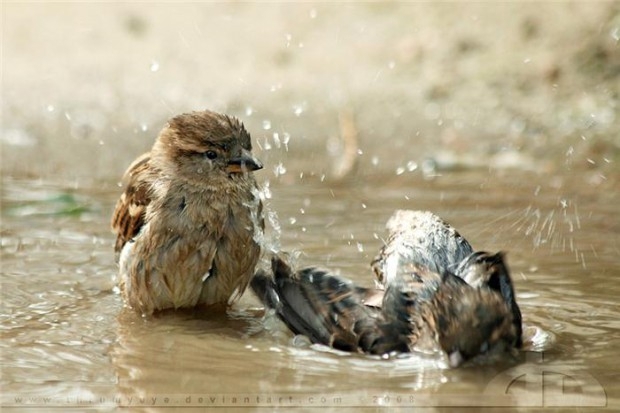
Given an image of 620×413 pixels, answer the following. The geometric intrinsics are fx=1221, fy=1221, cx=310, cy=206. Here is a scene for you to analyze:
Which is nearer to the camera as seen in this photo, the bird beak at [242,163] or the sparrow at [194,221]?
the sparrow at [194,221]

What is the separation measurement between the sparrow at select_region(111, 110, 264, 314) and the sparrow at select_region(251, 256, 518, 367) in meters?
0.33

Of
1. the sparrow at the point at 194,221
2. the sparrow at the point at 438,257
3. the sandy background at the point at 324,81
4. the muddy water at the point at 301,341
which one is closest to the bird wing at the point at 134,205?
the sparrow at the point at 194,221

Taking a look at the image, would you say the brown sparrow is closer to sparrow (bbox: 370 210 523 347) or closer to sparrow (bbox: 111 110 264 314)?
sparrow (bbox: 370 210 523 347)

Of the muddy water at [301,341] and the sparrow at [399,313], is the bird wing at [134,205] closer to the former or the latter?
the muddy water at [301,341]

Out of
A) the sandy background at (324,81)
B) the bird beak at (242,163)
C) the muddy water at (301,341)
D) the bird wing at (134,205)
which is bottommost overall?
the muddy water at (301,341)

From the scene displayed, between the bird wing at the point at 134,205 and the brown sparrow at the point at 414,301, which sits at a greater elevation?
the bird wing at the point at 134,205

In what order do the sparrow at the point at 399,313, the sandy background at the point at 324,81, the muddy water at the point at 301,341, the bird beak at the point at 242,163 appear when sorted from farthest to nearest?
1. the sandy background at the point at 324,81
2. the bird beak at the point at 242,163
3. the sparrow at the point at 399,313
4. the muddy water at the point at 301,341

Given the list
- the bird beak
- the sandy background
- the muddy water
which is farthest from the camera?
the sandy background

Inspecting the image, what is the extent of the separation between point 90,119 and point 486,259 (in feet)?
19.8

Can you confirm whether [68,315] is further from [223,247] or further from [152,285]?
[223,247]

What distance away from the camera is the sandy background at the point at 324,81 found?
31.4 feet

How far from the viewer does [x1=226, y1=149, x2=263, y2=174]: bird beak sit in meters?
5.91

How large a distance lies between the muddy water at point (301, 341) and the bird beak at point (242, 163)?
707mm

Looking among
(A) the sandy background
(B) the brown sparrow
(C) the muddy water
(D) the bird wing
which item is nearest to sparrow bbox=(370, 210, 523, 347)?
(B) the brown sparrow
